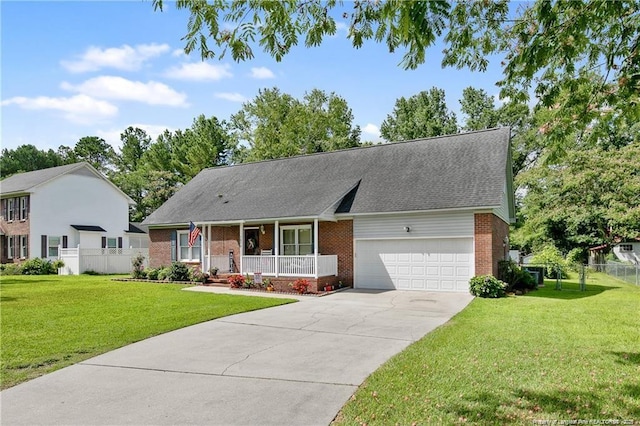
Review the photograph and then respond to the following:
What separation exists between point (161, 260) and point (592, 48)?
2165 centimetres

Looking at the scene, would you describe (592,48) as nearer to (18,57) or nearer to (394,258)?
(18,57)

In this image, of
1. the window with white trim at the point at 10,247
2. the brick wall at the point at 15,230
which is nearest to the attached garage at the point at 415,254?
the brick wall at the point at 15,230

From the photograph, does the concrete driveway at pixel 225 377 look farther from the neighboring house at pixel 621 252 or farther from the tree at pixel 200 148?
the tree at pixel 200 148

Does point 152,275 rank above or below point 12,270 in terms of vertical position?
above

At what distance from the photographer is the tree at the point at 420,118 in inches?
1618

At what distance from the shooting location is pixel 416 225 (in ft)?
53.9

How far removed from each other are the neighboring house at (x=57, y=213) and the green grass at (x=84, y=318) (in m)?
15.0

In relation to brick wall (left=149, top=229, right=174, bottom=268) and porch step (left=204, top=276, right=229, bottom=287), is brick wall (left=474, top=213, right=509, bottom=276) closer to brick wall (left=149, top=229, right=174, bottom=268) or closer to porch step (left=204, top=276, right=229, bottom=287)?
porch step (left=204, top=276, right=229, bottom=287)

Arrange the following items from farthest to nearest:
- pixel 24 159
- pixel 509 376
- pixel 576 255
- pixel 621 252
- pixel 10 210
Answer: pixel 24 159
pixel 621 252
pixel 576 255
pixel 10 210
pixel 509 376

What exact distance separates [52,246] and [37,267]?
13.9 ft

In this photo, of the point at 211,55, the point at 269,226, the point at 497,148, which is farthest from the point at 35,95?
the point at 497,148

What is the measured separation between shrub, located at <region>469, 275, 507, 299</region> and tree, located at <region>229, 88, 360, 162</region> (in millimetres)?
27275

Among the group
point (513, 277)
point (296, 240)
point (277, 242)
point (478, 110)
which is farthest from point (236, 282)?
point (478, 110)

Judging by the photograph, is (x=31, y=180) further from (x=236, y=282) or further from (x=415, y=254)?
(x=415, y=254)
